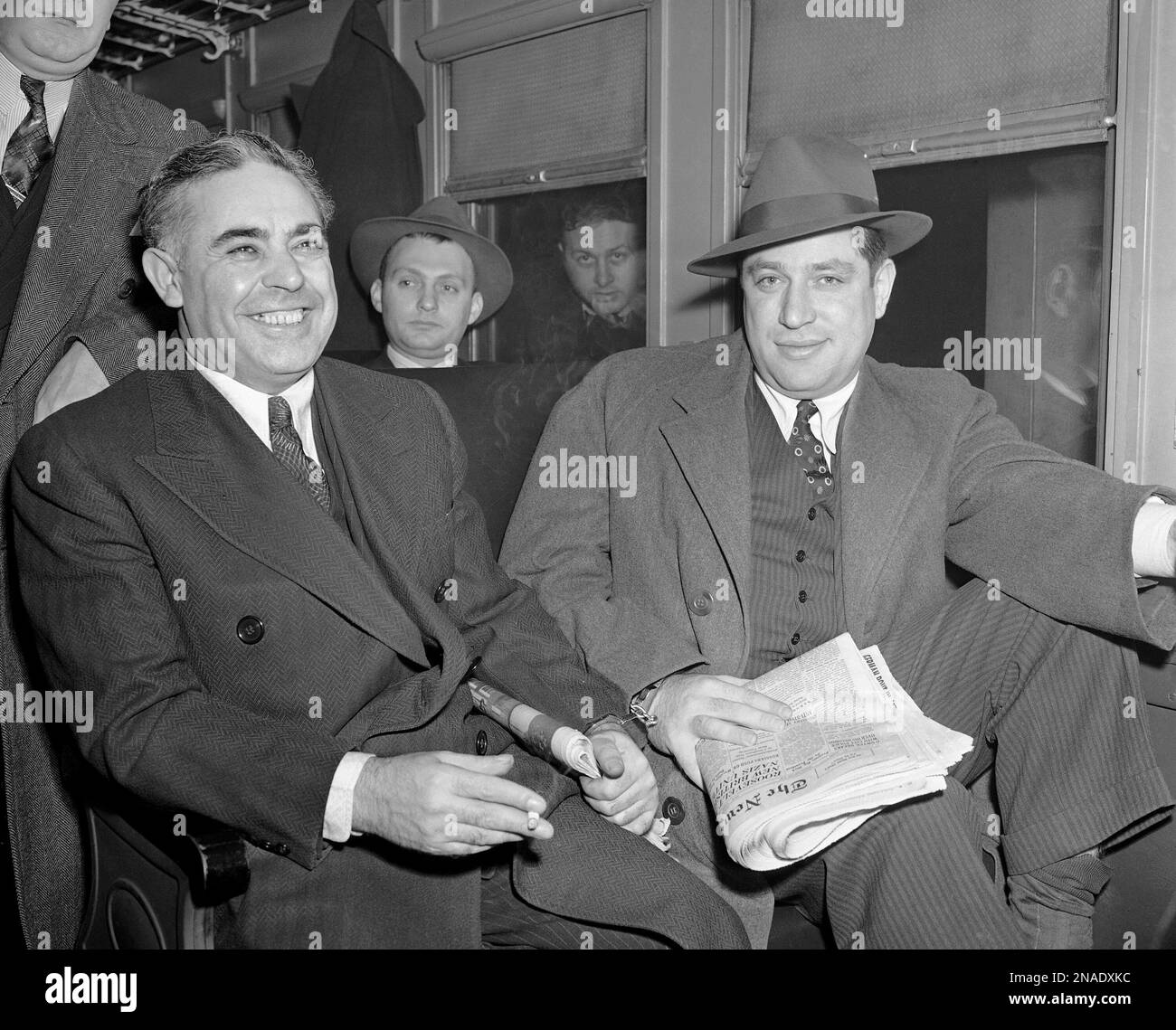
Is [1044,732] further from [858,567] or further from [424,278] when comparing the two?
[424,278]

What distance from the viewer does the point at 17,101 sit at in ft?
6.58

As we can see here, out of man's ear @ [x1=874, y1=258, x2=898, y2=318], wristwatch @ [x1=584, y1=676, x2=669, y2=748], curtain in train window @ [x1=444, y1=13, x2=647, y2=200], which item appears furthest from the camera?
curtain in train window @ [x1=444, y1=13, x2=647, y2=200]

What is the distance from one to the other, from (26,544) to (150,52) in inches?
171

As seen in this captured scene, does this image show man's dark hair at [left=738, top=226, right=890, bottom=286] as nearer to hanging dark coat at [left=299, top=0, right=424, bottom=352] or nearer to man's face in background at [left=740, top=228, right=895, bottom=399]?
man's face in background at [left=740, top=228, right=895, bottom=399]

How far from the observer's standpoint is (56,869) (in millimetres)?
1979

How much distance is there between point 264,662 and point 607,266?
2216 millimetres

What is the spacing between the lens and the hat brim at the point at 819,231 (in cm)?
199

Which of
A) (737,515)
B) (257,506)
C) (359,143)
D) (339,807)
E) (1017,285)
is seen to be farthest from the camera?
(359,143)

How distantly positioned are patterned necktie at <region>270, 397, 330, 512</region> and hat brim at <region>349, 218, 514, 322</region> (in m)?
1.58

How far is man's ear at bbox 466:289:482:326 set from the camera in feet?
10.9

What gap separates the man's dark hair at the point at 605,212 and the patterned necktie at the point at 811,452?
138cm

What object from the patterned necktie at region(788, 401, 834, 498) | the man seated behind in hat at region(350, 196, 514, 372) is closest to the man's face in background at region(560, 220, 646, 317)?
the man seated behind in hat at region(350, 196, 514, 372)

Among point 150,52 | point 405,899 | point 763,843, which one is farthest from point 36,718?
point 150,52

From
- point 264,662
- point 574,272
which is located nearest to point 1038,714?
point 264,662
